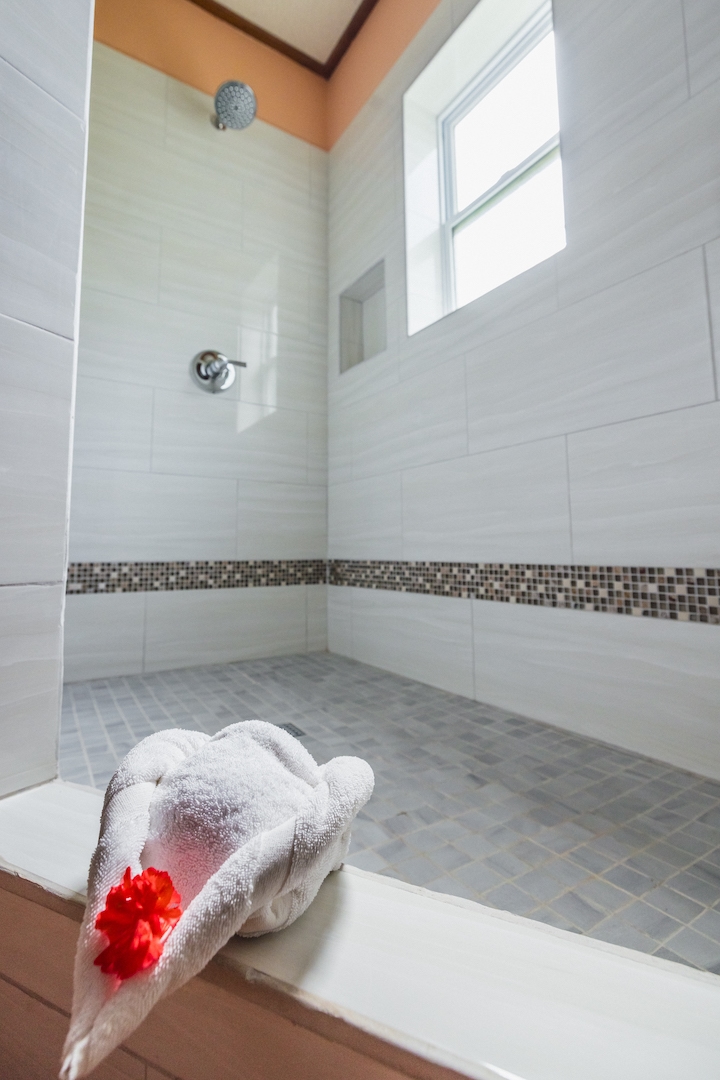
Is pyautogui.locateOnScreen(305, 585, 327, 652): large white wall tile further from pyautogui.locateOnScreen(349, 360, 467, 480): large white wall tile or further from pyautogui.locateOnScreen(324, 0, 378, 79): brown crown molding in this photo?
pyautogui.locateOnScreen(324, 0, 378, 79): brown crown molding

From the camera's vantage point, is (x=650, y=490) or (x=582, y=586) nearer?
(x=650, y=490)

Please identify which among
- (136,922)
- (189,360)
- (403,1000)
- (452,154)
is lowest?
(403,1000)

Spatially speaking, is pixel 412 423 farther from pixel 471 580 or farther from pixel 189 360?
pixel 189 360

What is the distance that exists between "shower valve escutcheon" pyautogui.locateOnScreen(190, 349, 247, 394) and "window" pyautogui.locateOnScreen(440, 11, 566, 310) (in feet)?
3.94

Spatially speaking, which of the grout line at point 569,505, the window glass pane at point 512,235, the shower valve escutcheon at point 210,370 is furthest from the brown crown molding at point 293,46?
the grout line at point 569,505

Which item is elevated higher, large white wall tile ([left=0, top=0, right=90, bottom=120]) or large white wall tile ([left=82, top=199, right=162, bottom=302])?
large white wall tile ([left=82, top=199, right=162, bottom=302])

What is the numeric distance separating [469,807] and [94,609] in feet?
6.20

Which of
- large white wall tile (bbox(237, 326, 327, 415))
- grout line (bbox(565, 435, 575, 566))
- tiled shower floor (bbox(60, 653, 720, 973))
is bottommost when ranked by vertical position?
tiled shower floor (bbox(60, 653, 720, 973))

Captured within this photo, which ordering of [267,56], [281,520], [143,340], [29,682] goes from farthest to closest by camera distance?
[267,56]
[281,520]
[143,340]
[29,682]

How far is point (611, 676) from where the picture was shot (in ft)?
4.82

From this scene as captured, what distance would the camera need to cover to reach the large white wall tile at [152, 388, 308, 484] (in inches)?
96.7

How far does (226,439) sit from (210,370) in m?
0.36

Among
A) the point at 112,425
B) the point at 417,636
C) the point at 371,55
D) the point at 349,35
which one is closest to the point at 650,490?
the point at 417,636

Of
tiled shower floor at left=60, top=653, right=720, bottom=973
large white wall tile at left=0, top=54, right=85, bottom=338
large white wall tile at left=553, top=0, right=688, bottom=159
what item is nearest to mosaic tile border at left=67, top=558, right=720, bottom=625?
tiled shower floor at left=60, top=653, right=720, bottom=973
